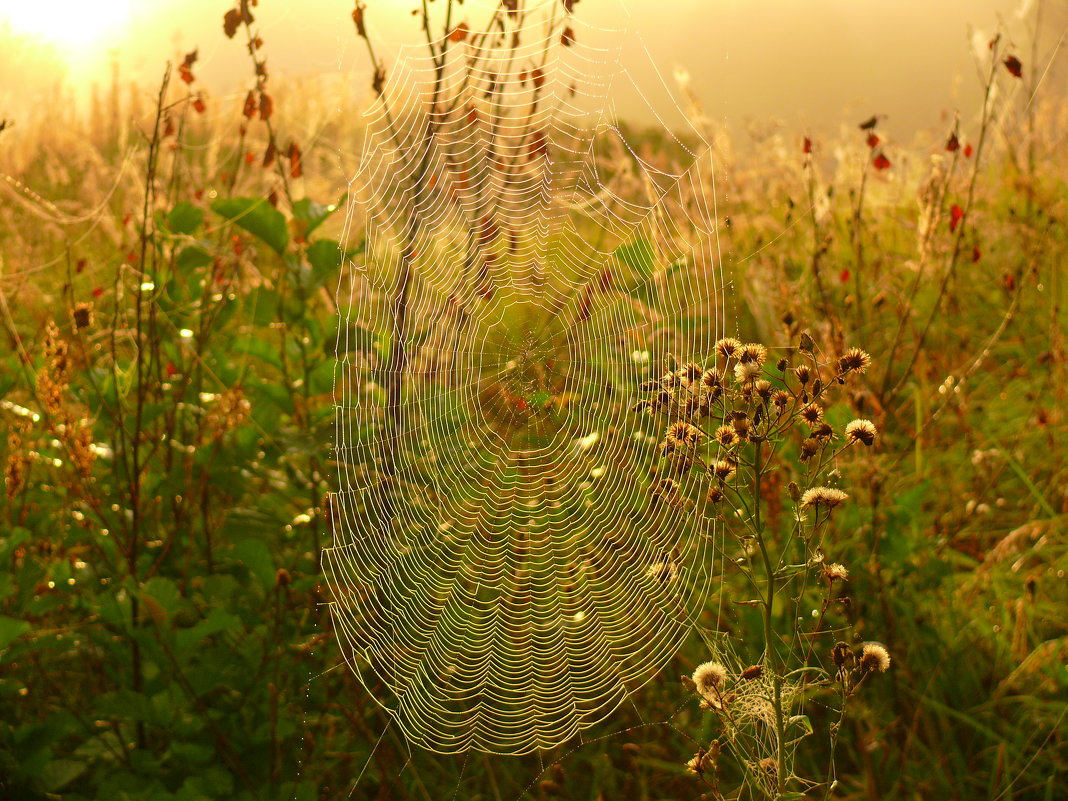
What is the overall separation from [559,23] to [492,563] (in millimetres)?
1354

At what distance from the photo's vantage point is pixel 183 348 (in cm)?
286

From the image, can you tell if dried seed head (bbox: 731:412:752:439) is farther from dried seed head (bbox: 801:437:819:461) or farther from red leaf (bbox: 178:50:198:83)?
red leaf (bbox: 178:50:198:83)

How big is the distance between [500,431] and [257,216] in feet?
3.21

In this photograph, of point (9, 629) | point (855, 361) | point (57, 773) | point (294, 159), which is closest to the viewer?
point (855, 361)

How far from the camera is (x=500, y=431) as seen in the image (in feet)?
9.95

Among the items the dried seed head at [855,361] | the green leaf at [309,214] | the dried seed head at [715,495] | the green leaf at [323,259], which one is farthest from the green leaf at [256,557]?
the dried seed head at [855,361]

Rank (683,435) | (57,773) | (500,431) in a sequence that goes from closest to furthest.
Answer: (683,435) < (57,773) < (500,431)

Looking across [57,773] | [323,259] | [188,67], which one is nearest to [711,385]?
[323,259]

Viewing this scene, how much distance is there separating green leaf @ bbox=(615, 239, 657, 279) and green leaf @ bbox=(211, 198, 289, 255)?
835 mm

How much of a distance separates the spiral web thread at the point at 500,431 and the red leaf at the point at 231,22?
1.23 ft

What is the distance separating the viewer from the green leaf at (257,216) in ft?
7.81

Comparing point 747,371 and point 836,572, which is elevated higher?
point 747,371

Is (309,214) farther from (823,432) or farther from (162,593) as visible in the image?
(823,432)

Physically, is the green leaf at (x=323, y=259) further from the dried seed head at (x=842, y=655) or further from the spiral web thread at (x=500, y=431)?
the dried seed head at (x=842, y=655)
